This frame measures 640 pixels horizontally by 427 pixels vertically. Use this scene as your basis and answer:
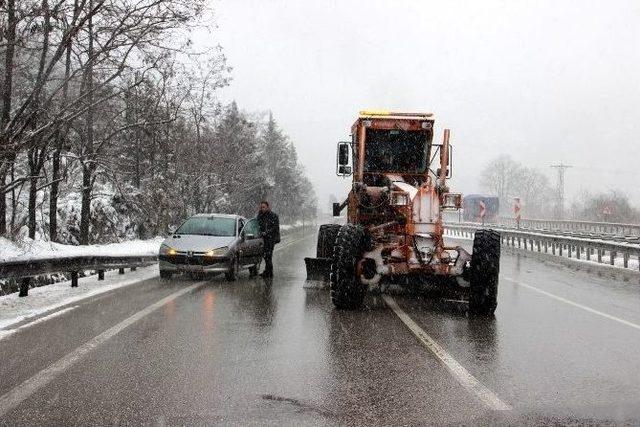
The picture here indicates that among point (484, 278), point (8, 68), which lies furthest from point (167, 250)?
point (484, 278)

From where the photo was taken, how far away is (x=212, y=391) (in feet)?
17.5

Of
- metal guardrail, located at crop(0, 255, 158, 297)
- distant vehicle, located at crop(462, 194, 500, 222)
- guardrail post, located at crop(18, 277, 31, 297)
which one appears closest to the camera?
metal guardrail, located at crop(0, 255, 158, 297)

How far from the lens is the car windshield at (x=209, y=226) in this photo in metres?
16.0

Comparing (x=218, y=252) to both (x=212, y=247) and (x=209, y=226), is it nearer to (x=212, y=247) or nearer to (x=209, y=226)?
(x=212, y=247)

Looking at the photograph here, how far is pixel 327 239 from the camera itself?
13930 millimetres

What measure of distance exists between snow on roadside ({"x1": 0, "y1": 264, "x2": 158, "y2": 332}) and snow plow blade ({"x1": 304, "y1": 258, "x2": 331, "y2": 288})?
3.80 meters

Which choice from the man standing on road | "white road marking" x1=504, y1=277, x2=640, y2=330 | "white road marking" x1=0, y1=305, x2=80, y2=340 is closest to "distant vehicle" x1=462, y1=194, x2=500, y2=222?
A: the man standing on road

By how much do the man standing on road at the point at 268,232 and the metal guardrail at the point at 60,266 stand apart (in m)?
3.30

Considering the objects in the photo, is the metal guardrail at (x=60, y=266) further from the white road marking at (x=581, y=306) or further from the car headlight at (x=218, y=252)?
the white road marking at (x=581, y=306)

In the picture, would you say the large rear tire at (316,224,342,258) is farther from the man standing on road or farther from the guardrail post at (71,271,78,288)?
the guardrail post at (71,271,78,288)

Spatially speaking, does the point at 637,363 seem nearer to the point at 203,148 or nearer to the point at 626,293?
the point at 626,293

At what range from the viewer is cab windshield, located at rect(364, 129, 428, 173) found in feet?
40.2

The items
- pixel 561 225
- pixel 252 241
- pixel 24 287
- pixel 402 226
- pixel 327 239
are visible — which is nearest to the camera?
pixel 402 226

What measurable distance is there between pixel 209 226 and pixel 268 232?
1.52m
